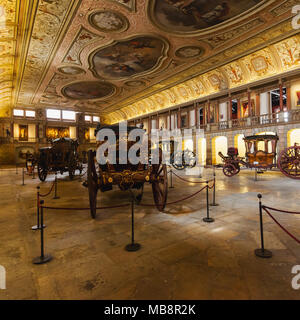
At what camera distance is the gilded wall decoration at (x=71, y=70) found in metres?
17.7

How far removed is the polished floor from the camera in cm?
203

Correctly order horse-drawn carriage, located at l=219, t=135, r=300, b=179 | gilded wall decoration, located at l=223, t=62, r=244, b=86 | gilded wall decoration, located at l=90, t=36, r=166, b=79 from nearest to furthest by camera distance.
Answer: horse-drawn carriage, located at l=219, t=135, r=300, b=179, gilded wall decoration, located at l=90, t=36, r=166, b=79, gilded wall decoration, located at l=223, t=62, r=244, b=86

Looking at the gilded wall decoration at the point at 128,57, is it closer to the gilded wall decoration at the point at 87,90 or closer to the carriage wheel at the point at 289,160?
the gilded wall decoration at the point at 87,90

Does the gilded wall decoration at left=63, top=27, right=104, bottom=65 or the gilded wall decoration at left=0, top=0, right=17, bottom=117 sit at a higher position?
the gilded wall decoration at left=63, top=27, right=104, bottom=65

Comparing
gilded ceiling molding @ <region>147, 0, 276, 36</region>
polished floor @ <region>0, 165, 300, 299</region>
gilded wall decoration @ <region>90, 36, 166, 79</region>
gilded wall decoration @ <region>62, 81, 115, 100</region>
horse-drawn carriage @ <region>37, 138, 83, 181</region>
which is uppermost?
gilded wall decoration @ <region>62, 81, 115, 100</region>

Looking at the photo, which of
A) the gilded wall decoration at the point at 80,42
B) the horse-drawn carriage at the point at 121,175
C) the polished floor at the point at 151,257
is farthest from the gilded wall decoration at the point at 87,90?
the polished floor at the point at 151,257

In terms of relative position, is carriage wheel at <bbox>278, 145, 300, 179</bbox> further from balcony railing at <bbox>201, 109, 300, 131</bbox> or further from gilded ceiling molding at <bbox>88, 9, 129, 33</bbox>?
gilded ceiling molding at <bbox>88, 9, 129, 33</bbox>

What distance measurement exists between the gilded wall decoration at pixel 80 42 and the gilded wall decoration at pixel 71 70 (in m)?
1.89

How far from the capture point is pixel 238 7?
33.5 ft

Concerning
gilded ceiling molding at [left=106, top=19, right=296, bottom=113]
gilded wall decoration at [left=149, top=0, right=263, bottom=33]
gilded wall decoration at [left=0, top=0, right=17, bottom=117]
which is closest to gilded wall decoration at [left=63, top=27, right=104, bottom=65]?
gilded wall decoration at [left=0, top=0, right=17, bottom=117]

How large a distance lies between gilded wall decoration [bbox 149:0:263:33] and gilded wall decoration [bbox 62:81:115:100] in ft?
40.7

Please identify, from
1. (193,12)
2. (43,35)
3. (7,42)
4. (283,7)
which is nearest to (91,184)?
(193,12)

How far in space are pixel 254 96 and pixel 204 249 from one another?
2015 centimetres
